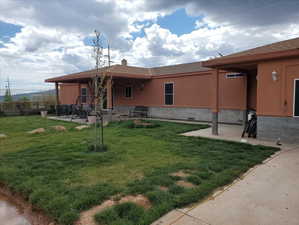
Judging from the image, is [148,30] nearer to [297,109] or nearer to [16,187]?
[297,109]

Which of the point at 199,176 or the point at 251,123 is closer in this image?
the point at 199,176

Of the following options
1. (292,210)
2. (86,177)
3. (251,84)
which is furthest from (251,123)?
(86,177)

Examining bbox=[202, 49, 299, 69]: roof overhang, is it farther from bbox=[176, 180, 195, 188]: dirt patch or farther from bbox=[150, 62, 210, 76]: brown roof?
bbox=[176, 180, 195, 188]: dirt patch

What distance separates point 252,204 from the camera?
8.34ft

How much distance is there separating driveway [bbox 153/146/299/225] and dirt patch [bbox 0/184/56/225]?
4.30 feet

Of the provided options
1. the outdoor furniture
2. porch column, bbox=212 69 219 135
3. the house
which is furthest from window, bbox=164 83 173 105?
porch column, bbox=212 69 219 135

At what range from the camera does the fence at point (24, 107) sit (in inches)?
597

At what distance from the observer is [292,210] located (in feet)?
7.89

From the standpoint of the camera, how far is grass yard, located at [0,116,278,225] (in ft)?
8.03

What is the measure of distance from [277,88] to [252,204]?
4581mm

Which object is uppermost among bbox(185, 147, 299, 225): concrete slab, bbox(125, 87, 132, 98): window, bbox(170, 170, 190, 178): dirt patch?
bbox(125, 87, 132, 98): window

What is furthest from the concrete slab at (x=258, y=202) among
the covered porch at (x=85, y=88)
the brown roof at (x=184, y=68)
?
the brown roof at (x=184, y=68)

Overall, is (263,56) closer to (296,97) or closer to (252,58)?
(252,58)

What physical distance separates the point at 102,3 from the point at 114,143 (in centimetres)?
→ 592
